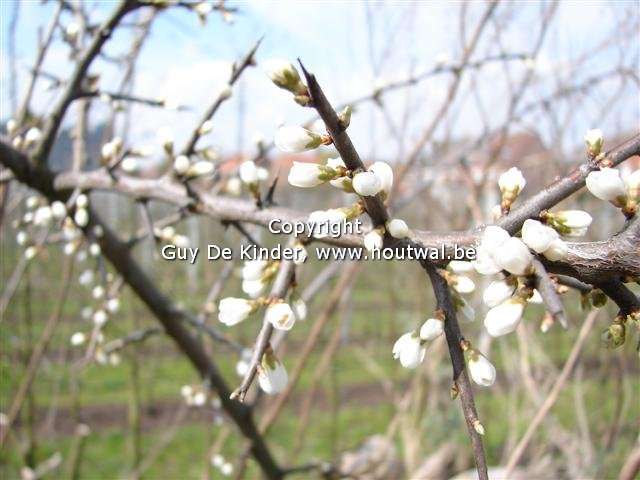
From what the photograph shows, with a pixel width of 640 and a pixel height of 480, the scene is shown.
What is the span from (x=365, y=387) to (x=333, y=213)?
7239mm

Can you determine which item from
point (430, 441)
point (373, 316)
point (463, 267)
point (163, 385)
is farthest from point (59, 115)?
point (373, 316)

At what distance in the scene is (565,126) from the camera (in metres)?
2.61

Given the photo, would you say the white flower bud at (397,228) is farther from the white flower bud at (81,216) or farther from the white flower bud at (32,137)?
the white flower bud at (32,137)

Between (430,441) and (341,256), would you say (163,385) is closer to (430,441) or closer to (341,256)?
(430,441)

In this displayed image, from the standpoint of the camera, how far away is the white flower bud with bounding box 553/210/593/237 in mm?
757

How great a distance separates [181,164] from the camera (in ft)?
4.04

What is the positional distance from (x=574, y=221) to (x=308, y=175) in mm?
322

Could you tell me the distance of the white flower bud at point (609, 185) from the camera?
0.69 meters

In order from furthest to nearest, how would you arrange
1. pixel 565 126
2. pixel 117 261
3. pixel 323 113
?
pixel 565 126 < pixel 117 261 < pixel 323 113

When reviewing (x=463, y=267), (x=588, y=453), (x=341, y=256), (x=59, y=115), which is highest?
(x=463, y=267)

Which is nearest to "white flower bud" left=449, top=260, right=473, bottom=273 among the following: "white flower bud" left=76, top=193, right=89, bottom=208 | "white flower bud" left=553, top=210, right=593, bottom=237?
"white flower bud" left=553, top=210, right=593, bottom=237

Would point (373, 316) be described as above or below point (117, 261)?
below

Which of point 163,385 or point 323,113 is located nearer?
point 323,113

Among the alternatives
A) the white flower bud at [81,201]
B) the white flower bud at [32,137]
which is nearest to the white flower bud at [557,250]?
the white flower bud at [81,201]
